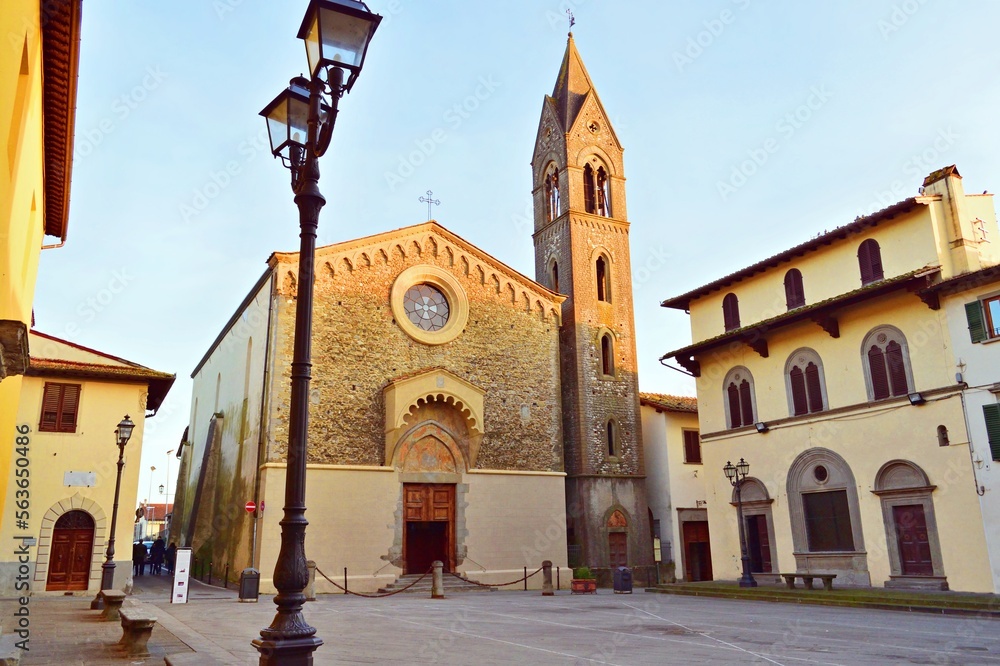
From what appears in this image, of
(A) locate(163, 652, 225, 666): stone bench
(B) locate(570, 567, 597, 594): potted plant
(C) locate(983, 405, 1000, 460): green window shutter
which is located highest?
(C) locate(983, 405, 1000, 460): green window shutter

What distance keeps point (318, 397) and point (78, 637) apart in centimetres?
1342

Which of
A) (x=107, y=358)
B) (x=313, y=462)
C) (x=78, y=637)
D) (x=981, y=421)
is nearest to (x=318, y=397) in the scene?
(x=313, y=462)

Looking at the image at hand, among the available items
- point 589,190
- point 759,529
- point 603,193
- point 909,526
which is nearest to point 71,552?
point 759,529

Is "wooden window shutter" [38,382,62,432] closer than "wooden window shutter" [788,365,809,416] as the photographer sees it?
Yes

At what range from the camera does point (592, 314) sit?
3094 cm

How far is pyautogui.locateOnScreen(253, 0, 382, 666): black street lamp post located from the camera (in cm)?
504

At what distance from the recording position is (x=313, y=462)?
77.3 feet

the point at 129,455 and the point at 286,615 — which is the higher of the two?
the point at 129,455

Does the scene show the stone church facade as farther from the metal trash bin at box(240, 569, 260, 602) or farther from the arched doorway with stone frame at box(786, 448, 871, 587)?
the arched doorway with stone frame at box(786, 448, 871, 587)

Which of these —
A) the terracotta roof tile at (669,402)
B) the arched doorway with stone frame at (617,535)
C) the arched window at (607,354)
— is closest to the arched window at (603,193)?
the arched window at (607,354)

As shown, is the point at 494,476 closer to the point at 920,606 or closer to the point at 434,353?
the point at 434,353

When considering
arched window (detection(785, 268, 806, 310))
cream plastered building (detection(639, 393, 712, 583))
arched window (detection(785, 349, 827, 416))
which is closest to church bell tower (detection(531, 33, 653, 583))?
cream plastered building (detection(639, 393, 712, 583))

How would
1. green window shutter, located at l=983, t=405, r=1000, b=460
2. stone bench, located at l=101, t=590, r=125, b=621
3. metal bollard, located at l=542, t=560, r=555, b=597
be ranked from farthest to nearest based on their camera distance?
metal bollard, located at l=542, t=560, r=555, b=597
green window shutter, located at l=983, t=405, r=1000, b=460
stone bench, located at l=101, t=590, r=125, b=621

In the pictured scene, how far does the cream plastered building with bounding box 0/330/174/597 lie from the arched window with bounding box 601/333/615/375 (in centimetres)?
1677
